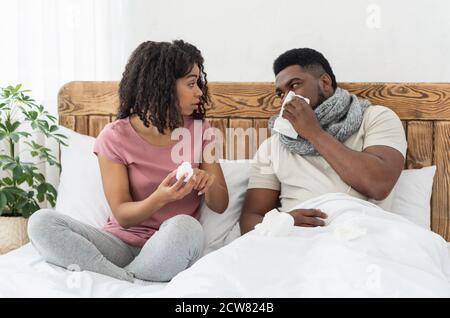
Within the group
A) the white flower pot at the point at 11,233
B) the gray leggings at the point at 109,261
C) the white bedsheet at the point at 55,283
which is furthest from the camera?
the white flower pot at the point at 11,233

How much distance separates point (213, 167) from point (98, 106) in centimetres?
64

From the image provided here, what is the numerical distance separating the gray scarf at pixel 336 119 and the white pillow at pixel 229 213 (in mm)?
176

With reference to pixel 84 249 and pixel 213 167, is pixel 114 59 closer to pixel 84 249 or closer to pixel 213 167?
pixel 213 167

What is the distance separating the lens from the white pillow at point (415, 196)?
1837 mm

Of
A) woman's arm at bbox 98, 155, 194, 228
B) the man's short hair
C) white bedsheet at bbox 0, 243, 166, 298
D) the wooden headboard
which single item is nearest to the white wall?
the wooden headboard

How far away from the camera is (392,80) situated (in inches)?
82.8

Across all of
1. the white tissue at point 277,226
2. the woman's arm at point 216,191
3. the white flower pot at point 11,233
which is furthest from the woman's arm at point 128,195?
the white flower pot at point 11,233

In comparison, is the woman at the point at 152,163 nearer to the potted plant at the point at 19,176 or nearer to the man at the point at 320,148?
the man at the point at 320,148

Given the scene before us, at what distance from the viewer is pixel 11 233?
2088 mm

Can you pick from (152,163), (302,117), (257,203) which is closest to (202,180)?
(152,163)

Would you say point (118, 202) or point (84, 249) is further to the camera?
point (118, 202)

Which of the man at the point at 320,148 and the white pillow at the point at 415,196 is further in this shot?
the white pillow at the point at 415,196

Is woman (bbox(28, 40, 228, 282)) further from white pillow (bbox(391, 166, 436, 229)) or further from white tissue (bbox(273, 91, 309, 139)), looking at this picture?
white pillow (bbox(391, 166, 436, 229))

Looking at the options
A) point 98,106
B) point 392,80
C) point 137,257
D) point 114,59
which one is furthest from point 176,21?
point 137,257
